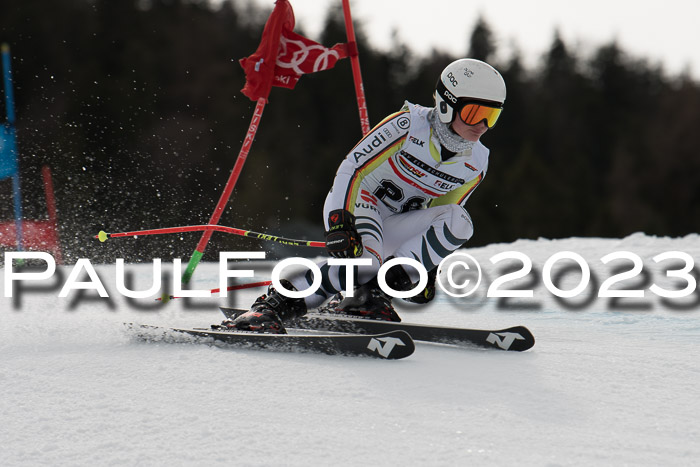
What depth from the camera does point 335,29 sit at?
32.7 m

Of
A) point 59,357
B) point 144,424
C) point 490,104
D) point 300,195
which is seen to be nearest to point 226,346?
point 59,357

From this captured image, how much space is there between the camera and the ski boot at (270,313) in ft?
11.0

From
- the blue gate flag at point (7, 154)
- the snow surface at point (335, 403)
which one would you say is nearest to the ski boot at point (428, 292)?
the snow surface at point (335, 403)

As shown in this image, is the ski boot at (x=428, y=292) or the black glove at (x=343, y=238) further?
the ski boot at (x=428, y=292)

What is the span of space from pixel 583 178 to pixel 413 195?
2945 centimetres

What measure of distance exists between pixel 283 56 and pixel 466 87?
174cm

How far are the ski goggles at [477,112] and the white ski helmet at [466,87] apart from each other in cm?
2

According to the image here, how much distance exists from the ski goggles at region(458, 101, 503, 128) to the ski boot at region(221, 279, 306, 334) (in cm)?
111

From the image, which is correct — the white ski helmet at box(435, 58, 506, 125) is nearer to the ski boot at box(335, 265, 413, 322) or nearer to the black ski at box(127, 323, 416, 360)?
the ski boot at box(335, 265, 413, 322)

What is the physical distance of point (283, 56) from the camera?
4.86 m

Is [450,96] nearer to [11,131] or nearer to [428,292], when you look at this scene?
[428,292]

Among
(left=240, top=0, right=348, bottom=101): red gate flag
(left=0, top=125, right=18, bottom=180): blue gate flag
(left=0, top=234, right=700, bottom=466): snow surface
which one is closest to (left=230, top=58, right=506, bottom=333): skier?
(left=0, top=234, right=700, bottom=466): snow surface

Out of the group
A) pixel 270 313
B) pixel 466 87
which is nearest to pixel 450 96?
pixel 466 87

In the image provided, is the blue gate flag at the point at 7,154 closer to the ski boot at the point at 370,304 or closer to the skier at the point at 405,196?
the ski boot at the point at 370,304
